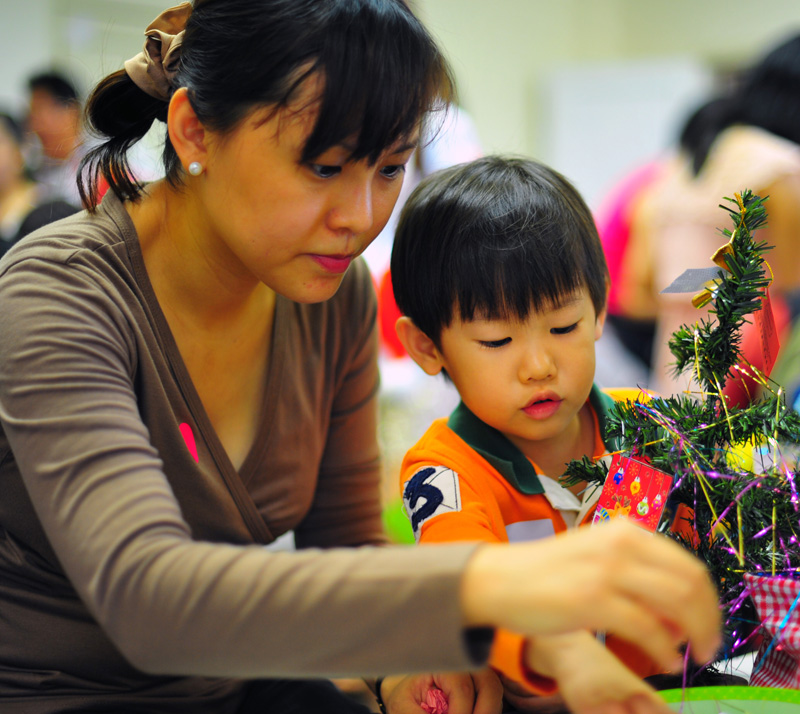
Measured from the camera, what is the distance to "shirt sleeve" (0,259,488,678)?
20.6 inches

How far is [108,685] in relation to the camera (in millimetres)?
855

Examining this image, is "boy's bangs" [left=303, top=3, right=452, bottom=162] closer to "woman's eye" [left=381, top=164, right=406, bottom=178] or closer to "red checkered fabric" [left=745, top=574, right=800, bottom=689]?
"woman's eye" [left=381, top=164, right=406, bottom=178]

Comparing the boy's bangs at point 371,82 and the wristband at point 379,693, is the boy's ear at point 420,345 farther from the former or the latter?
the wristband at point 379,693

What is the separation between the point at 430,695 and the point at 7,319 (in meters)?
0.51

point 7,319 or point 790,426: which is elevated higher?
point 7,319

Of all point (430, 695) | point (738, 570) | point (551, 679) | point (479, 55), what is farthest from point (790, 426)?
point (479, 55)

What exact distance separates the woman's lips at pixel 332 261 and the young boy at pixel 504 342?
0.36 feet

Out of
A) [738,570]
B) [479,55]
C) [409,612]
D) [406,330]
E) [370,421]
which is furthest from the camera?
[479,55]

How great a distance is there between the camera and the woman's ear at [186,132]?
2.77 ft

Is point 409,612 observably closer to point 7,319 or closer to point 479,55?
point 7,319

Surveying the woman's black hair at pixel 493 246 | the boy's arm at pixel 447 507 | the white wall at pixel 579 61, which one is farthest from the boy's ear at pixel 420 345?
the white wall at pixel 579 61

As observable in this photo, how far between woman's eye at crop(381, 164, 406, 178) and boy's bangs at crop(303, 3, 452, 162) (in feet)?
0.14

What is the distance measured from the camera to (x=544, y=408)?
0.88 metres

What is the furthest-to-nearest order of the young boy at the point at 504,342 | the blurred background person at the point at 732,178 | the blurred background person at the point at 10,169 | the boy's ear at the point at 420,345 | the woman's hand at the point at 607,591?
1. the blurred background person at the point at 10,169
2. the blurred background person at the point at 732,178
3. the boy's ear at the point at 420,345
4. the young boy at the point at 504,342
5. the woman's hand at the point at 607,591
